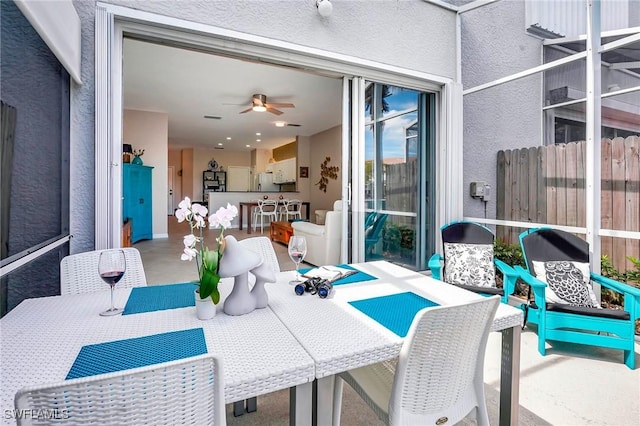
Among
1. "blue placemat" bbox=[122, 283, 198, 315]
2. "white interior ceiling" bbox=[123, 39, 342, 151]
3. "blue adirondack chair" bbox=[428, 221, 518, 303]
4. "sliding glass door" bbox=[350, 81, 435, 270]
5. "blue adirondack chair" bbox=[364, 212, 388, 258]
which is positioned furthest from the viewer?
"white interior ceiling" bbox=[123, 39, 342, 151]

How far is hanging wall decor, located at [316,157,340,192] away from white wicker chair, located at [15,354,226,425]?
25.0 feet

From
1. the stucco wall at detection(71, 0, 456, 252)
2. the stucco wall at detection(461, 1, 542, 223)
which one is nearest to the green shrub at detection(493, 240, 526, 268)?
the stucco wall at detection(461, 1, 542, 223)

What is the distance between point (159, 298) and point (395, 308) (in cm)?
99

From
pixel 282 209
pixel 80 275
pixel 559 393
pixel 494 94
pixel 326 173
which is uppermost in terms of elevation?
pixel 494 94

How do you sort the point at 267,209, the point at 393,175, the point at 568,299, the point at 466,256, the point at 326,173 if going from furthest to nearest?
the point at 267,209, the point at 326,173, the point at 393,175, the point at 466,256, the point at 568,299

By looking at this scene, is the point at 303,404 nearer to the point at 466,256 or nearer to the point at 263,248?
the point at 263,248

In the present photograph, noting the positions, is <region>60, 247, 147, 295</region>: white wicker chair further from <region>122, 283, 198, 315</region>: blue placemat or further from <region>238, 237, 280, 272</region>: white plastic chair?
<region>238, 237, 280, 272</region>: white plastic chair

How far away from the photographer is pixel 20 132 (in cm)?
153

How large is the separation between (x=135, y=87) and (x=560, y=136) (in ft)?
21.8

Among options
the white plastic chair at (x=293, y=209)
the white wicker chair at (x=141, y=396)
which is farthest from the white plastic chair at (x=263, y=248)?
the white plastic chair at (x=293, y=209)

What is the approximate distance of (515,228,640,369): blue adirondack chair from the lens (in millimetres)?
2127

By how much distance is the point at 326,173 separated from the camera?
28.5 feet

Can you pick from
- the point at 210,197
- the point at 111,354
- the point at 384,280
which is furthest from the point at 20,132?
the point at 210,197

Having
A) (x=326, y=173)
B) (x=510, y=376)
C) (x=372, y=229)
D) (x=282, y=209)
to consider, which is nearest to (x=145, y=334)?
(x=510, y=376)
